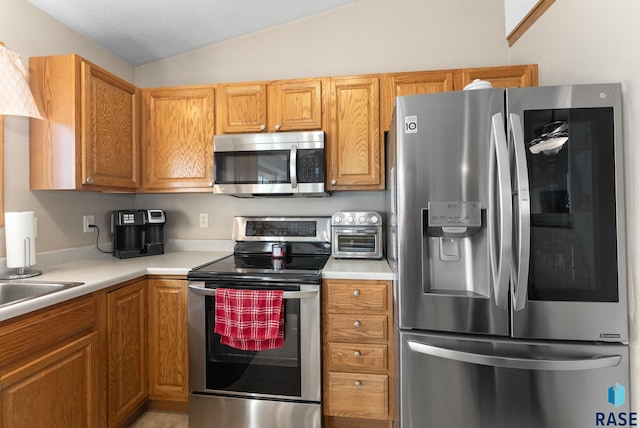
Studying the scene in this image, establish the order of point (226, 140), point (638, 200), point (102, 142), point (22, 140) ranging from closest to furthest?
point (638, 200), point (22, 140), point (102, 142), point (226, 140)

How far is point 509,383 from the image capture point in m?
1.16

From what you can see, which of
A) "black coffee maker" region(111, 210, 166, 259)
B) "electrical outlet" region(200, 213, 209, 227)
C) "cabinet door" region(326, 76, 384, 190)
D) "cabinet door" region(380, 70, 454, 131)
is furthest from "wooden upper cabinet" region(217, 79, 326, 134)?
"black coffee maker" region(111, 210, 166, 259)

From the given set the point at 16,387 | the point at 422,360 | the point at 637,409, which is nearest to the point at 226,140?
the point at 16,387

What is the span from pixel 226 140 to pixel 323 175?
2.23ft

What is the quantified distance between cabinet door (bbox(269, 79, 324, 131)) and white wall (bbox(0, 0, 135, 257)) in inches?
51.8

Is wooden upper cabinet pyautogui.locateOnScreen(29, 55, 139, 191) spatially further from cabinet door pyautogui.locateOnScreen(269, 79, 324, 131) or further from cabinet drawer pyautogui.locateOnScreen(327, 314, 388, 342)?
cabinet drawer pyautogui.locateOnScreen(327, 314, 388, 342)

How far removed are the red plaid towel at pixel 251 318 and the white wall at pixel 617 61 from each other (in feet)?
4.73

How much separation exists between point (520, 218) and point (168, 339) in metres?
1.89

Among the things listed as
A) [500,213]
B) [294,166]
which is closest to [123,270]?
[294,166]

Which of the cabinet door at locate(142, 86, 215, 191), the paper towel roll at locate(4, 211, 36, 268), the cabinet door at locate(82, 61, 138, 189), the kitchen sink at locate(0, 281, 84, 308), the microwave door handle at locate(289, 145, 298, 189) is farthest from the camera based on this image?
the cabinet door at locate(142, 86, 215, 191)

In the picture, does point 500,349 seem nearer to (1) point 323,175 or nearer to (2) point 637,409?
(2) point 637,409

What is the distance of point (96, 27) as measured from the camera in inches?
81.0

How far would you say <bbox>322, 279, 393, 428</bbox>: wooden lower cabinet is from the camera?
167 centimetres

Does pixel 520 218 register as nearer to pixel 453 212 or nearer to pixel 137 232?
A: pixel 453 212
